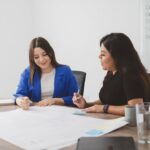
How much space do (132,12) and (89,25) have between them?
2.24 ft

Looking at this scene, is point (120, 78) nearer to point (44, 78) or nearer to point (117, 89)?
point (117, 89)

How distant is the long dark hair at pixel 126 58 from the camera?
1820 millimetres

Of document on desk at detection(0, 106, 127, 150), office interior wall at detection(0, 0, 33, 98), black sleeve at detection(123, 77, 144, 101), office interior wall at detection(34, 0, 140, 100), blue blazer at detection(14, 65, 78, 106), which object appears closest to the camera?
document on desk at detection(0, 106, 127, 150)

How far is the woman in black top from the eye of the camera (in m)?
1.78

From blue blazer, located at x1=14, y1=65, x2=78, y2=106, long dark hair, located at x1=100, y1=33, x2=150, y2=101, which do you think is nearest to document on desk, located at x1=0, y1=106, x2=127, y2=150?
long dark hair, located at x1=100, y1=33, x2=150, y2=101

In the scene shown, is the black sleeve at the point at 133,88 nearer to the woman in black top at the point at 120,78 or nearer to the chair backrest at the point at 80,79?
the woman in black top at the point at 120,78

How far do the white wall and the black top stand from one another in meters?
1.10

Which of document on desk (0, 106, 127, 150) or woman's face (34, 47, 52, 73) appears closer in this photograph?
document on desk (0, 106, 127, 150)

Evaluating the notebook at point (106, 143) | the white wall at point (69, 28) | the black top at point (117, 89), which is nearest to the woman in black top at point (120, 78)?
the black top at point (117, 89)

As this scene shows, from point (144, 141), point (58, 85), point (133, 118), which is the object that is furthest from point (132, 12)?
point (144, 141)

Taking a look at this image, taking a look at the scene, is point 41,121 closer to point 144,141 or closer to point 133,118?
point 133,118

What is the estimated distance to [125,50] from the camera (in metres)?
1.93

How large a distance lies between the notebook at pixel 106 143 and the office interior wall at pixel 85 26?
2.00 m

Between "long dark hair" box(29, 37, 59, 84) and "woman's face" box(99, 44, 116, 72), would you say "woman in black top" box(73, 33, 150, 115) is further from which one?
"long dark hair" box(29, 37, 59, 84)
